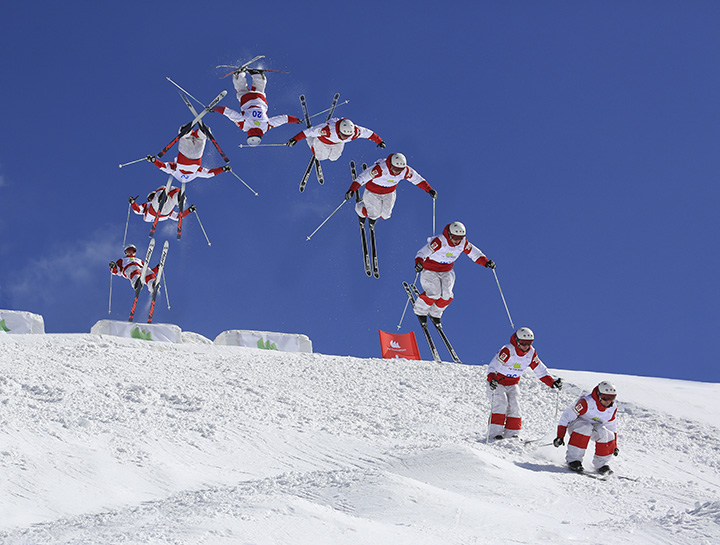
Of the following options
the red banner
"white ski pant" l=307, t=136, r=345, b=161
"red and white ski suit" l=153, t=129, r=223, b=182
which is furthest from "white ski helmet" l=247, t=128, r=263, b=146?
the red banner

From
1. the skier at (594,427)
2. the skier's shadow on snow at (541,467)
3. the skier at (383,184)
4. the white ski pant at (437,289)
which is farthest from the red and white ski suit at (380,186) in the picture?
the skier's shadow on snow at (541,467)

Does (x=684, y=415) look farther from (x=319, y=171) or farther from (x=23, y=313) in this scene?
(x=23, y=313)

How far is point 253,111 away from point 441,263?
358cm

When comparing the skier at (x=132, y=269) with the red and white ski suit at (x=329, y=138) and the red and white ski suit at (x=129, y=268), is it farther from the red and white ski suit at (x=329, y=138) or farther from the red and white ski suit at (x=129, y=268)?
the red and white ski suit at (x=329, y=138)

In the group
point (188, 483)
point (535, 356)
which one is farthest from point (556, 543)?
point (535, 356)

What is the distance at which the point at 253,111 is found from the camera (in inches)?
451

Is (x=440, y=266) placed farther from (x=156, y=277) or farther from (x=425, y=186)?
(x=156, y=277)

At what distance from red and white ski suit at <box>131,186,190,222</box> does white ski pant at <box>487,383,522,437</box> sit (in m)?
6.71

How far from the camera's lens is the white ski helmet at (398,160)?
11.4 metres

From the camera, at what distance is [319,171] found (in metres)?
12.2

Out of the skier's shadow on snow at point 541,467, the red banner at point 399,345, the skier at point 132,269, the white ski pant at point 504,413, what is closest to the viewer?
the skier's shadow on snow at point 541,467

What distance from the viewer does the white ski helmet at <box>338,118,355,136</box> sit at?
1142 centimetres

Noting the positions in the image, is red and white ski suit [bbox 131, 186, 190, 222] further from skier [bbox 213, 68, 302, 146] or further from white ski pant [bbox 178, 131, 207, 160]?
skier [bbox 213, 68, 302, 146]

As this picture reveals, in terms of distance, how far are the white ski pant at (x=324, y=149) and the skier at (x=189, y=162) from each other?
1.74m
